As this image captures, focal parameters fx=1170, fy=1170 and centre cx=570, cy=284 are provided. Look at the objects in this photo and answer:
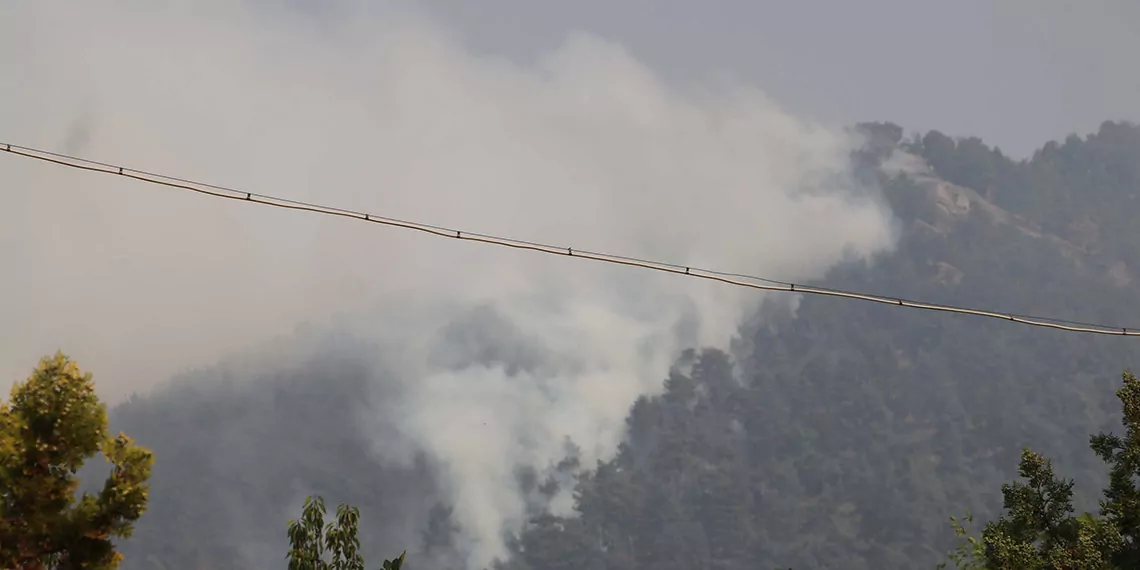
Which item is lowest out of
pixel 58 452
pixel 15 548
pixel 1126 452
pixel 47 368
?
pixel 15 548

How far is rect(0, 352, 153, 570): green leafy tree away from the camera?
1841 cm

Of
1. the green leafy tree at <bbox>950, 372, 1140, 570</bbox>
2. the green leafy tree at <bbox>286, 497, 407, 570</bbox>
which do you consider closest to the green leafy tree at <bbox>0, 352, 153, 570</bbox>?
the green leafy tree at <bbox>286, 497, 407, 570</bbox>

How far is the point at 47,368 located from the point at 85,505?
2287 millimetres

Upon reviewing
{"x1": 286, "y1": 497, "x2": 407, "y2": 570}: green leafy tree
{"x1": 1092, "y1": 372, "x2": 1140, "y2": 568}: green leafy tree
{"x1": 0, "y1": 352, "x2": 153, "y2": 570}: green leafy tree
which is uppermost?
{"x1": 1092, "y1": 372, "x2": 1140, "y2": 568}: green leafy tree

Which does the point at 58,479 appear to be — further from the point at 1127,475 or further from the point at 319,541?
the point at 1127,475

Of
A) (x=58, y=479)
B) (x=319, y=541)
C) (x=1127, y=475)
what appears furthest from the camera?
(x=319, y=541)

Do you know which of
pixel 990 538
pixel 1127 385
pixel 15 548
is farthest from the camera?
pixel 990 538

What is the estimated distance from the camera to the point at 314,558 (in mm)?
33031

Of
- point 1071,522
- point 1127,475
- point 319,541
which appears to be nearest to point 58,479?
point 319,541

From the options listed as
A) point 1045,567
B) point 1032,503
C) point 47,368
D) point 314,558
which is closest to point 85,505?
point 47,368

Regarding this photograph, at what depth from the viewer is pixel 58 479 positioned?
18828 millimetres

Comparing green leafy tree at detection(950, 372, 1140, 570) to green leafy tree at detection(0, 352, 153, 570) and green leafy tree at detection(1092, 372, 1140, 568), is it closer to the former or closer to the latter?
green leafy tree at detection(1092, 372, 1140, 568)

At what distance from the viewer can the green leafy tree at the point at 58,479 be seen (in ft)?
60.4

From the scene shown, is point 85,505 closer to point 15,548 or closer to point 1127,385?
point 15,548
